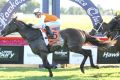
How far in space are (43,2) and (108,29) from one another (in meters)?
5.15

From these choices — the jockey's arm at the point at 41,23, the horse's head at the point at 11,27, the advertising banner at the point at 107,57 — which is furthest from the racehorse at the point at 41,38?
the advertising banner at the point at 107,57

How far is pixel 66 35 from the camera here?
16859 millimetres

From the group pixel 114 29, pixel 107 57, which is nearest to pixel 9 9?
pixel 107 57

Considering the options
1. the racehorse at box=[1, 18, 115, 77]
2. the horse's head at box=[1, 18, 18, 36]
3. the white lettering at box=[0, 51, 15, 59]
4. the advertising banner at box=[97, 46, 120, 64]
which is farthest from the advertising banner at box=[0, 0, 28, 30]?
the horse's head at box=[1, 18, 18, 36]

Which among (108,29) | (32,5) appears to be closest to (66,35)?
(108,29)

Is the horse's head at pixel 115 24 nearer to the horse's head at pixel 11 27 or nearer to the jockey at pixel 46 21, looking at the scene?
the jockey at pixel 46 21

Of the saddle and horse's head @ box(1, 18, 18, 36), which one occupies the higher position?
horse's head @ box(1, 18, 18, 36)

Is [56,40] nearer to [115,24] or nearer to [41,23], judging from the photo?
[41,23]

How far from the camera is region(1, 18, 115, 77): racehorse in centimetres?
1628

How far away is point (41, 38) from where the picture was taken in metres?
16.5

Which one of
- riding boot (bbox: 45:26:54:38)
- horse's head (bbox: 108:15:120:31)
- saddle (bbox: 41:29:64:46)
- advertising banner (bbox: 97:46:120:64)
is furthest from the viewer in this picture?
advertising banner (bbox: 97:46:120:64)

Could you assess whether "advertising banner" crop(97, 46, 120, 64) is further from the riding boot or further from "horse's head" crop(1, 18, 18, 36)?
"horse's head" crop(1, 18, 18, 36)

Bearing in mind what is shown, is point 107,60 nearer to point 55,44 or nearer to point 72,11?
point 55,44

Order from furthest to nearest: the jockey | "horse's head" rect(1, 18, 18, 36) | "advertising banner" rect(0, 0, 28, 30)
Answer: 1. "advertising banner" rect(0, 0, 28, 30)
2. "horse's head" rect(1, 18, 18, 36)
3. the jockey
